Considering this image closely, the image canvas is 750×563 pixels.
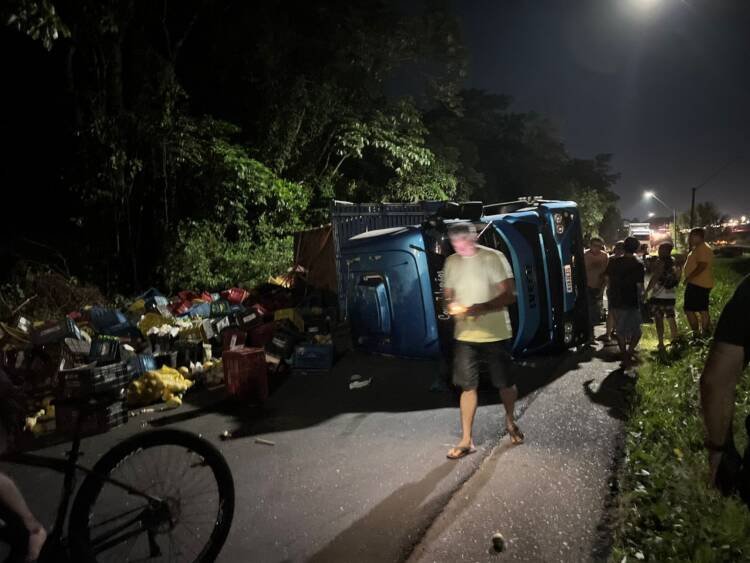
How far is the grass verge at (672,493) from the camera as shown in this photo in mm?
2666

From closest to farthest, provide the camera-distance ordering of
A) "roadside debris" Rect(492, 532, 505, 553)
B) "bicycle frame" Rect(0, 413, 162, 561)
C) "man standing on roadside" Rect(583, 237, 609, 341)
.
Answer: "bicycle frame" Rect(0, 413, 162, 561), "roadside debris" Rect(492, 532, 505, 553), "man standing on roadside" Rect(583, 237, 609, 341)

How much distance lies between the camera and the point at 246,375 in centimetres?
583

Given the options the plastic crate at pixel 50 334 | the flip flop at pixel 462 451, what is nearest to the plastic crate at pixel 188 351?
the plastic crate at pixel 50 334

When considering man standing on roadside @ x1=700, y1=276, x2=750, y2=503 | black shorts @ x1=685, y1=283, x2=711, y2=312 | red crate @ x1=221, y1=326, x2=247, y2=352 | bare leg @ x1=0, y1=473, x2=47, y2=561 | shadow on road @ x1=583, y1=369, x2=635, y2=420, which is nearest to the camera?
man standing on roadside @ x1=700, y1=276, x2=750, y2=503

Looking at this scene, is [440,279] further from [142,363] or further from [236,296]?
[236,296]

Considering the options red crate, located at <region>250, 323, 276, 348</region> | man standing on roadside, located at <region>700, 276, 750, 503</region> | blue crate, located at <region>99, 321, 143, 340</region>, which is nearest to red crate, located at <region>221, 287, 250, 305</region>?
blue crate, located at <region>99, 321, 143, 340</region>

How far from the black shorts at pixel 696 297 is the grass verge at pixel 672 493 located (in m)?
2.25

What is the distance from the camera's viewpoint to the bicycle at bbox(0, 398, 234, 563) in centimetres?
252

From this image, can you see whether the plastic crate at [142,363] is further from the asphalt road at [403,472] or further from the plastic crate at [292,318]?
the plastic crate at [292,318]

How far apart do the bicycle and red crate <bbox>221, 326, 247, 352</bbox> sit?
4.63 metres

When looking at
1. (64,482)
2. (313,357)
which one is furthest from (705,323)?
(64,482)

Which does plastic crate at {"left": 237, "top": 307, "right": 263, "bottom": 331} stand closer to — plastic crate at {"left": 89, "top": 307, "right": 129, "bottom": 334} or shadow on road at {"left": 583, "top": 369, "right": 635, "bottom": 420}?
plastic crate at {"left": 89, "top": 307, "right": 129, "bottom": 334}

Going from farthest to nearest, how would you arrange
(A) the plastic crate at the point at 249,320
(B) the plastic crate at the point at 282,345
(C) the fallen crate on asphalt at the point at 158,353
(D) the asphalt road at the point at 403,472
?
(A) the plastic crate at the point at 249,320, (B) the plastic crate at the point at 282,345, (C) the fallen crate on asphalt at the point at 158,353, (D) the asphalt road at the point at 403,472

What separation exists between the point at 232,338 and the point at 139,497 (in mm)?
5002
